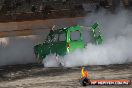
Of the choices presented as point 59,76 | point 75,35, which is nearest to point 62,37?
point 75,35

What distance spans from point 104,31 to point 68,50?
5.89m

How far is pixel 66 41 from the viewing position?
1892 centimetres

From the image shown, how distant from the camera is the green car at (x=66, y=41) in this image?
18859mm

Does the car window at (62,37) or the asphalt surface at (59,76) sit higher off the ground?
the car window at (62,37)

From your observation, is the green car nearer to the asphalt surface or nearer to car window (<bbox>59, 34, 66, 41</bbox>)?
car window (<bbox>59, 34, 66, 41</bbox>)

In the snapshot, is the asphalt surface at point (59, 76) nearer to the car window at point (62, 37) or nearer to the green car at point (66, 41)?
the green car at point (66, 41)

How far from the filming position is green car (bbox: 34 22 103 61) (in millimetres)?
18859

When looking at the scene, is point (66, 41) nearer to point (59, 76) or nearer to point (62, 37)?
point (62, 37)

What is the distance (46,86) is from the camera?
13.6 m

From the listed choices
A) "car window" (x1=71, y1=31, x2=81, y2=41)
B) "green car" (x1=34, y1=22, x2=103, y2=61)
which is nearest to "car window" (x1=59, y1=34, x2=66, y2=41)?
"green car" (x1=34, y1=22, x2=103, y2=61)

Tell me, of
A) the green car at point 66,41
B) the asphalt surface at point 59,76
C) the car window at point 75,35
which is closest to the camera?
the asphalt surface at point 59,76

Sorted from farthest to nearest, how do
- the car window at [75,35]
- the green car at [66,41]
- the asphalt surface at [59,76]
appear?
the car window at [75,35] → the green car at [66,41] → the asphalt surface at [59,76]

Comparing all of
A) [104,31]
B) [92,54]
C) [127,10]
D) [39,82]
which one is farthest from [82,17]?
[39,82]

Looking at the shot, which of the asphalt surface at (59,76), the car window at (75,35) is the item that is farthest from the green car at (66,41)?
the asphalt surface at (59,76)
